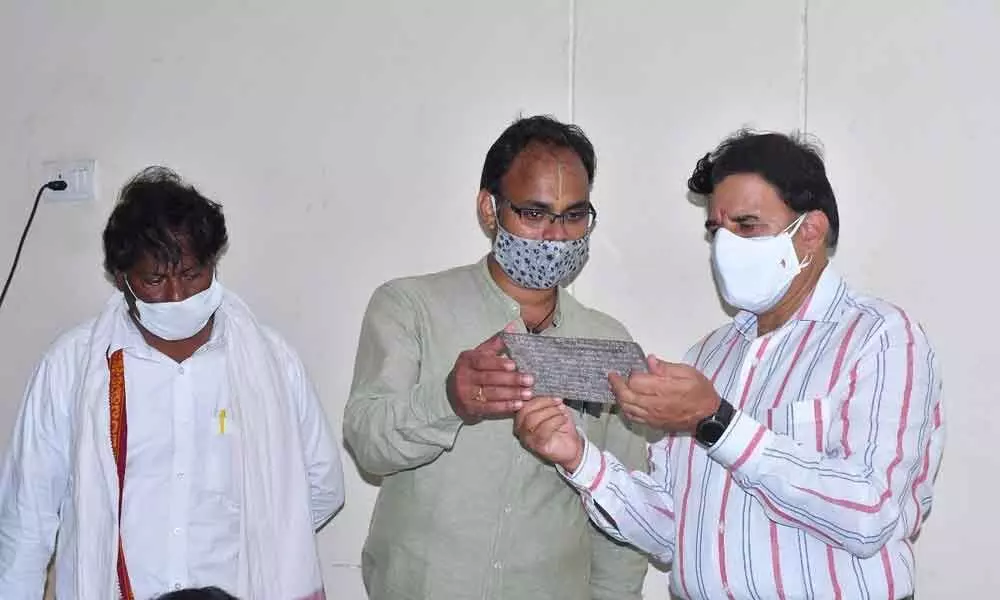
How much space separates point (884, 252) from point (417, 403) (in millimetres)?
1345

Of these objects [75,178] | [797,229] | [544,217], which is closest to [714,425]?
[797,229]

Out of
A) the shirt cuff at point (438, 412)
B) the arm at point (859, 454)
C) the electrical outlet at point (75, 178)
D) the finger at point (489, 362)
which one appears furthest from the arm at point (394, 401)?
the electrical outlet at point (75, 178)

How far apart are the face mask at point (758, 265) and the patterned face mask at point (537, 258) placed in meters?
0.36

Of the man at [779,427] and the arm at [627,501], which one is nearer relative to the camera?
the man at [779,427]

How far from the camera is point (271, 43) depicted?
322cm

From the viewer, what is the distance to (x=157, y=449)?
8.45ft

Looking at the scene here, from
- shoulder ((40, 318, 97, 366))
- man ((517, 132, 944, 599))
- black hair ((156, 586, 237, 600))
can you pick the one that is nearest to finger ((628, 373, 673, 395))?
man ((517, 132, 944, 599))

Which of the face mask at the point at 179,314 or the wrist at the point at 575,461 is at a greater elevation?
the face mask at the point at 179,314

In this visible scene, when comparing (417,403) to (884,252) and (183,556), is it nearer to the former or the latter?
(183,556)

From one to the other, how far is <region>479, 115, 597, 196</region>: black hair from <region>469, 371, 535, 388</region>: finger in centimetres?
61

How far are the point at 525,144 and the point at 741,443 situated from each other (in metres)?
0.93

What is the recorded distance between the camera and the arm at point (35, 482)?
8.41ft

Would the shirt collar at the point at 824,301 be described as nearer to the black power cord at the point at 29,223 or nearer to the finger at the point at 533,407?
the finger at the point at 533,407

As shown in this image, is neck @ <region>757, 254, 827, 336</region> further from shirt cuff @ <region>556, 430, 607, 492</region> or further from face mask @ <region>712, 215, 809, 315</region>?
shirt cuff @ <region>556, 430, 607, 492</region>
